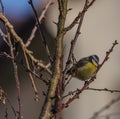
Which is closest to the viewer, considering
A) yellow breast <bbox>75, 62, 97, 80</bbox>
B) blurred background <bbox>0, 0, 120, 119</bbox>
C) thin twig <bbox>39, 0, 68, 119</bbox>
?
thin twig <bbox>39, 0, 68, 119</bbox>

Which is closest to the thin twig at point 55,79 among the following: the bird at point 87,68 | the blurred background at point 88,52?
the bird at point 87,68

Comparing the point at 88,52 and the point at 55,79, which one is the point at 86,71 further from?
the point at 88,52

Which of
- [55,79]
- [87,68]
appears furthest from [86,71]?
[55,79]

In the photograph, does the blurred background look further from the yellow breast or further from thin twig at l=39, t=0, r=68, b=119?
thin twig at l=39, t=0, r=68, b=119

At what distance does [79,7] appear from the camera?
8867 millimetres

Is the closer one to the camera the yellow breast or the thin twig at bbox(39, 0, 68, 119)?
the thin twig at bbox(39, 0, 68, 119)

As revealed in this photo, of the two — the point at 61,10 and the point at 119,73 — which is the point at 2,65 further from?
the point at 61,10

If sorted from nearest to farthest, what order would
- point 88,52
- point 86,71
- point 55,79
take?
point 55,79 → point 86,71 → point 88,52

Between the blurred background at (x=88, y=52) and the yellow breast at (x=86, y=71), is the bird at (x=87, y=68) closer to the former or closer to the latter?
the yellow breast at (x=86, y=71)

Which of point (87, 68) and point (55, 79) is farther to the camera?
point (87, 68)

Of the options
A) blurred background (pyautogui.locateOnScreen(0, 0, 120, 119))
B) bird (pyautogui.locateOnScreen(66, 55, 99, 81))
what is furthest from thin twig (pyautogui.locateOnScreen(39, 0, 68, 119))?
blurred background (pyautogui.locateOnScreen(0, 0, 120, 119))

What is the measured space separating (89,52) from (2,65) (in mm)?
1470

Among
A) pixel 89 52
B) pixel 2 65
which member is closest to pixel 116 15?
pixel 89 52

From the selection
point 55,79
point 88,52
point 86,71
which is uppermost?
point 88,52
